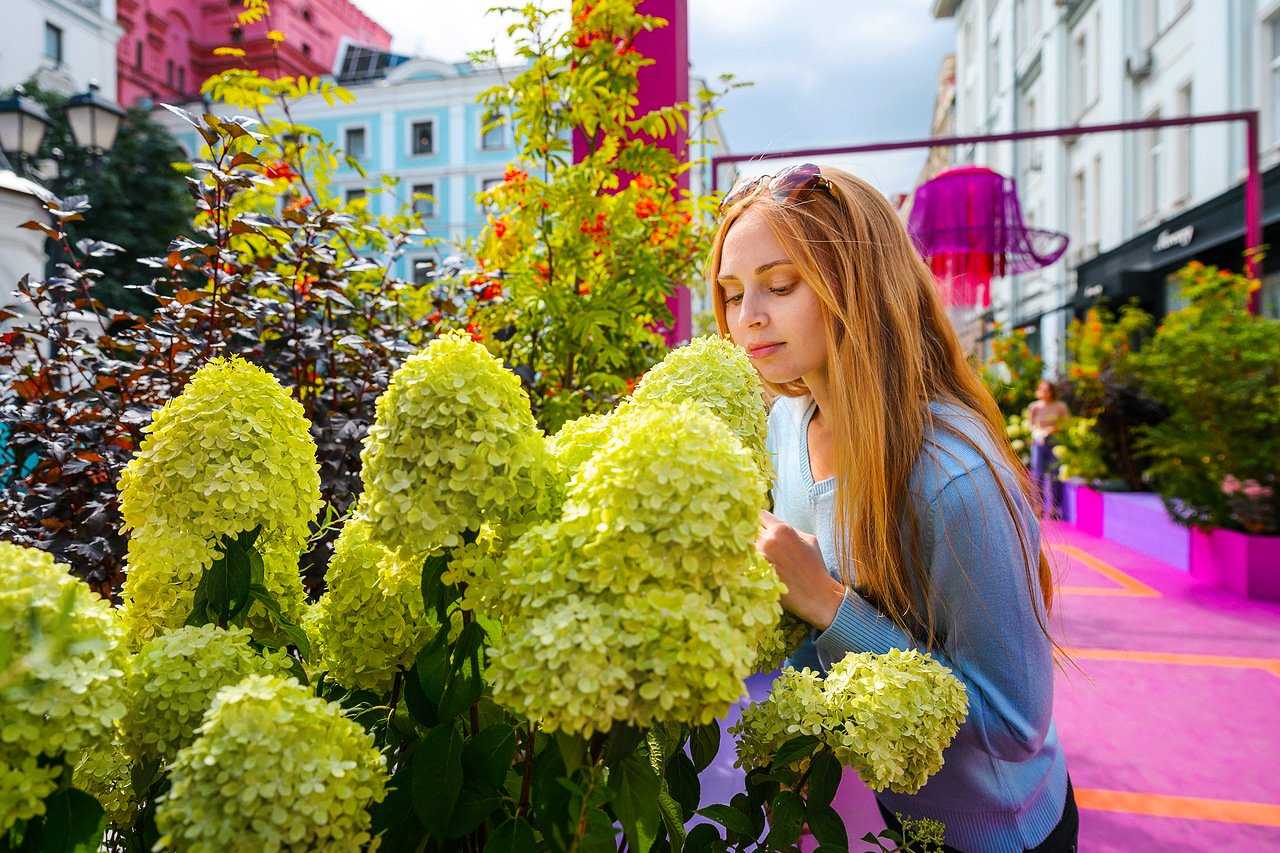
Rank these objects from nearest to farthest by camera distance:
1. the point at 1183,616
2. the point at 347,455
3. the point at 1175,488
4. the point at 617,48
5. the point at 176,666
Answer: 1. the point at 176,666
2. the point at 347,455
3. the point at 617,48
4. the point at 1183,616
5. the point at 1175,488

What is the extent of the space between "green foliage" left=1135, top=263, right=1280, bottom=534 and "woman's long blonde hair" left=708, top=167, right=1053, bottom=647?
5055 mm

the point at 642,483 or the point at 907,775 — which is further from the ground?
the point at 642,483

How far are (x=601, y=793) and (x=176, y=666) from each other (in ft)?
1.18

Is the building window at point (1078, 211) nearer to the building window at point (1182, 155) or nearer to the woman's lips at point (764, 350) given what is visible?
the building window at point (1182, 155)

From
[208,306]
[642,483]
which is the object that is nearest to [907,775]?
[642,483]

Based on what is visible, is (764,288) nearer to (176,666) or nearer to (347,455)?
(176,666)

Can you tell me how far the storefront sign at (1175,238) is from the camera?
37.4 ft

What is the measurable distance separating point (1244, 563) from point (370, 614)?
5.82 meters

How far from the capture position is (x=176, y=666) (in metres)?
0.66

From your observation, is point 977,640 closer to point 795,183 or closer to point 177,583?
point 795,183

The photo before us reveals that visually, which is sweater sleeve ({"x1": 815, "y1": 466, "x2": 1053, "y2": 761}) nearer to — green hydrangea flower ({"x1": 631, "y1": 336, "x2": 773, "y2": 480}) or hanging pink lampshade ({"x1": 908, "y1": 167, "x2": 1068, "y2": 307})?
green hydrangea flower ({"x1": 631, "y1": 336, "x2": 773, "y2": 480})

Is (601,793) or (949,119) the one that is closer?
(601,793)

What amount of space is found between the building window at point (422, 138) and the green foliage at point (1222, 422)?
2993cm

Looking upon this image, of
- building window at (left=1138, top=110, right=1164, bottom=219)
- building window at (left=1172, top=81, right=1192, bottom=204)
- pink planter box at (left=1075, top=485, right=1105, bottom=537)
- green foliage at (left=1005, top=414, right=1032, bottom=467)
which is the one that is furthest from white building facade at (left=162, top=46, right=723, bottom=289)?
pink planter box at (left=1075, top=485, right=1105, bottom=537)
